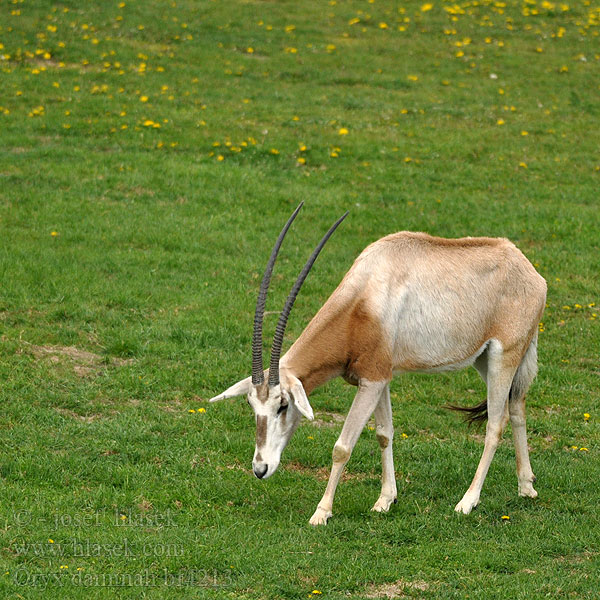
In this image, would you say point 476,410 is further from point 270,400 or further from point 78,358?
point 78,358

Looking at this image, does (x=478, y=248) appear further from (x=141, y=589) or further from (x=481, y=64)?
(x=481, y=64)

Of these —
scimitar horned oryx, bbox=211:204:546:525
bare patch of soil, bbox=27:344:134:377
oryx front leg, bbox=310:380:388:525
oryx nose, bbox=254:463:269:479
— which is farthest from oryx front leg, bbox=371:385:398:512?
bare patch of soil, bbox=27:344:134:377

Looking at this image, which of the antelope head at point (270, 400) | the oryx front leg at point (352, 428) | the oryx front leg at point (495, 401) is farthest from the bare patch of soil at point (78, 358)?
the oryx front leg at point (495, 401)

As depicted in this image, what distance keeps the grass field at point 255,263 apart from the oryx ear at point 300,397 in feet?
3.41

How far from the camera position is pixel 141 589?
21.3 ft

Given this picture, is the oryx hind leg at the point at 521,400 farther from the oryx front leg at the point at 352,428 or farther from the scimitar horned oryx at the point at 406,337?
the oryx front leg at the point at 352,428

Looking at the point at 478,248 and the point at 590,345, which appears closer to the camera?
the point at 478,248

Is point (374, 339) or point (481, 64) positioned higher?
point (374, 339)

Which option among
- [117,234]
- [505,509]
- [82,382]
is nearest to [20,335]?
[82,382]

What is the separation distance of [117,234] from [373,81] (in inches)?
414

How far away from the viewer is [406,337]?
325 inches

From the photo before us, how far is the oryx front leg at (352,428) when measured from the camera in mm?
7902

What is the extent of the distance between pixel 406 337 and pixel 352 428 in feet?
3.06

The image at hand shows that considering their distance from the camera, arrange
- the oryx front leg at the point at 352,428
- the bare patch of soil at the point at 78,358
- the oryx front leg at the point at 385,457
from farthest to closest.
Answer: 1. the bare patch of soil at the point at 78,358
2. the oryx front leg at the point at 385,457
3. the oryx front leg at the point at 352,428
